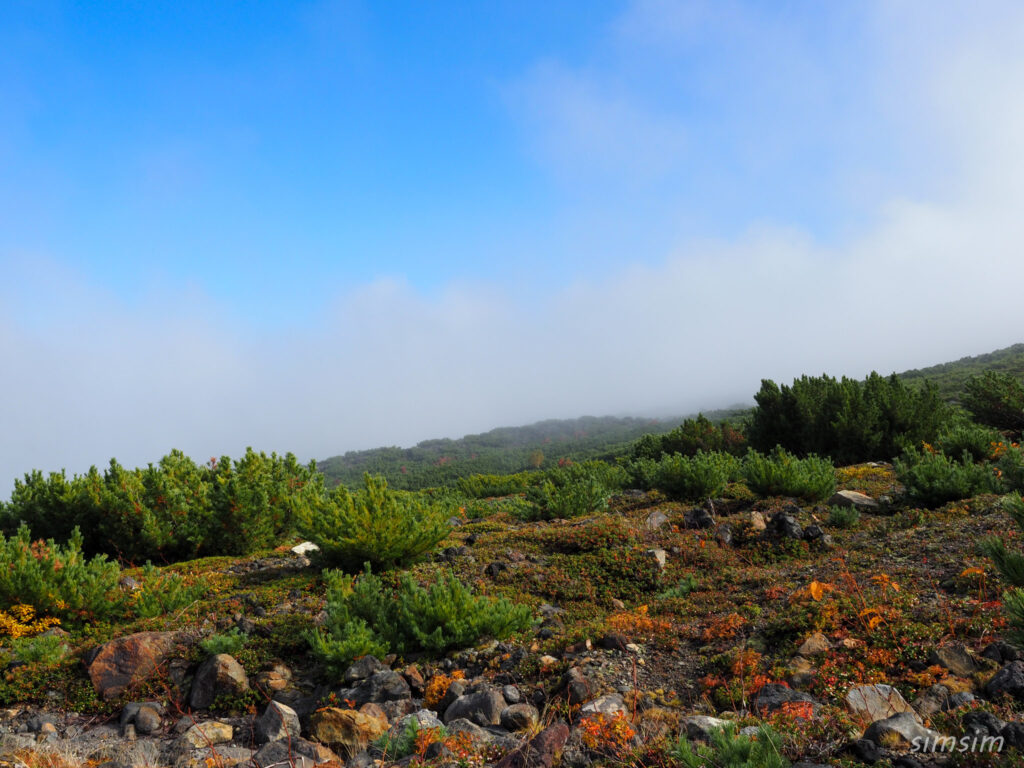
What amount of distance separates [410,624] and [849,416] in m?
13.9

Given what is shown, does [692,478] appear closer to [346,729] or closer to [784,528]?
[784,528]

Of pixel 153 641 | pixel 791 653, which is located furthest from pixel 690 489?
pixel 153 641

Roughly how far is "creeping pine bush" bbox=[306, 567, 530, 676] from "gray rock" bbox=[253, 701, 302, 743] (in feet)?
1.73

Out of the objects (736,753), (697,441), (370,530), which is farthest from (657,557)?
(697,441)

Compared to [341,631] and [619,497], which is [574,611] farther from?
[619,497]

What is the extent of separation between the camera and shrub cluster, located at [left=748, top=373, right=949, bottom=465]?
1459cm

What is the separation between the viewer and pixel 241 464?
37.9 feet

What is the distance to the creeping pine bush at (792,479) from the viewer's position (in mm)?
9758

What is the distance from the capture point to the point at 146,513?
9.49 metres

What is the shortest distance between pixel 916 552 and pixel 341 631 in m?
6.22

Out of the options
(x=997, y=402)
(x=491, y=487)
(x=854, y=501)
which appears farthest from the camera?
(x=491, y=487)

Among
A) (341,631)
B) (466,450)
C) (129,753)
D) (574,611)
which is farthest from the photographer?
(466,450)

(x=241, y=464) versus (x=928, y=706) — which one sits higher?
(x=241, y=464)

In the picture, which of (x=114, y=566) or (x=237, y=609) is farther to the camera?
(x=114, y=566)
